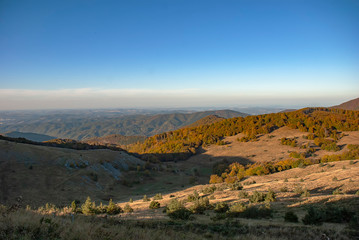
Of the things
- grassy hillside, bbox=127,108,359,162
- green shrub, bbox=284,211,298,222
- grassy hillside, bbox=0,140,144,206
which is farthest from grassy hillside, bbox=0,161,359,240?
grassy hillside, bbox=127,108,359,162

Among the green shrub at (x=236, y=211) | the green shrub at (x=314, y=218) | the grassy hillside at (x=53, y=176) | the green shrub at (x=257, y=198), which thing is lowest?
the grassy hillside at (x=53, y=176)

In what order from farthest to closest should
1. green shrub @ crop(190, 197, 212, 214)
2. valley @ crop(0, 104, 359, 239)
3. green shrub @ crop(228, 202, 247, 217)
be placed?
green shrub @ crop(190, 197, 212, 214)
green shrub @ crop(228, 202, 247, 217)
valley @ crop(0, 104, 359, 239)

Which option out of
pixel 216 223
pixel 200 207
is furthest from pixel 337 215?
pixel 200 207

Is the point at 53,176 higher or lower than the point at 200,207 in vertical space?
lower

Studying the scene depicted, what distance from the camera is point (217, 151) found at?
58844 millimetres

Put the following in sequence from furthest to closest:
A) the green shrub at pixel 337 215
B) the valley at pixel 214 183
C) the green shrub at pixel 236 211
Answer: the green shrub at pixel 236 211 → the green shrub at pixel 337 215 → the valley at pixel 214 183

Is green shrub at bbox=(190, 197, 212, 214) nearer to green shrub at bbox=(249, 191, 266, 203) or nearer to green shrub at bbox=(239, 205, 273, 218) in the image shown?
green shrub at bbox=(239, 205, 273, 218)

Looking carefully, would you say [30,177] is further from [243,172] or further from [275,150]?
[275,150]

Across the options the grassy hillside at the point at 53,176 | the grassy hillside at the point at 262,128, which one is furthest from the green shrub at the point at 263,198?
the grassy hillside at the point at 262,128

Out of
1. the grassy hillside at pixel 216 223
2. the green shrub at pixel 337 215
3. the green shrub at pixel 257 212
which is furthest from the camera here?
the green shrub at pixel 257 212

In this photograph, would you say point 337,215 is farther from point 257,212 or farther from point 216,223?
point 216,223

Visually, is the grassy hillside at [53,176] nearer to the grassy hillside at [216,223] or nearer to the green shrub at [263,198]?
the grassy hillside at [216,223]

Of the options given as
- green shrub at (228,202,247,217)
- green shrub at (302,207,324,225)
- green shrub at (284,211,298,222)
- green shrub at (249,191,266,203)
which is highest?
green shrub at (302,207,324,225)

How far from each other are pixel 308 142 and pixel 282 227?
49031 mm
